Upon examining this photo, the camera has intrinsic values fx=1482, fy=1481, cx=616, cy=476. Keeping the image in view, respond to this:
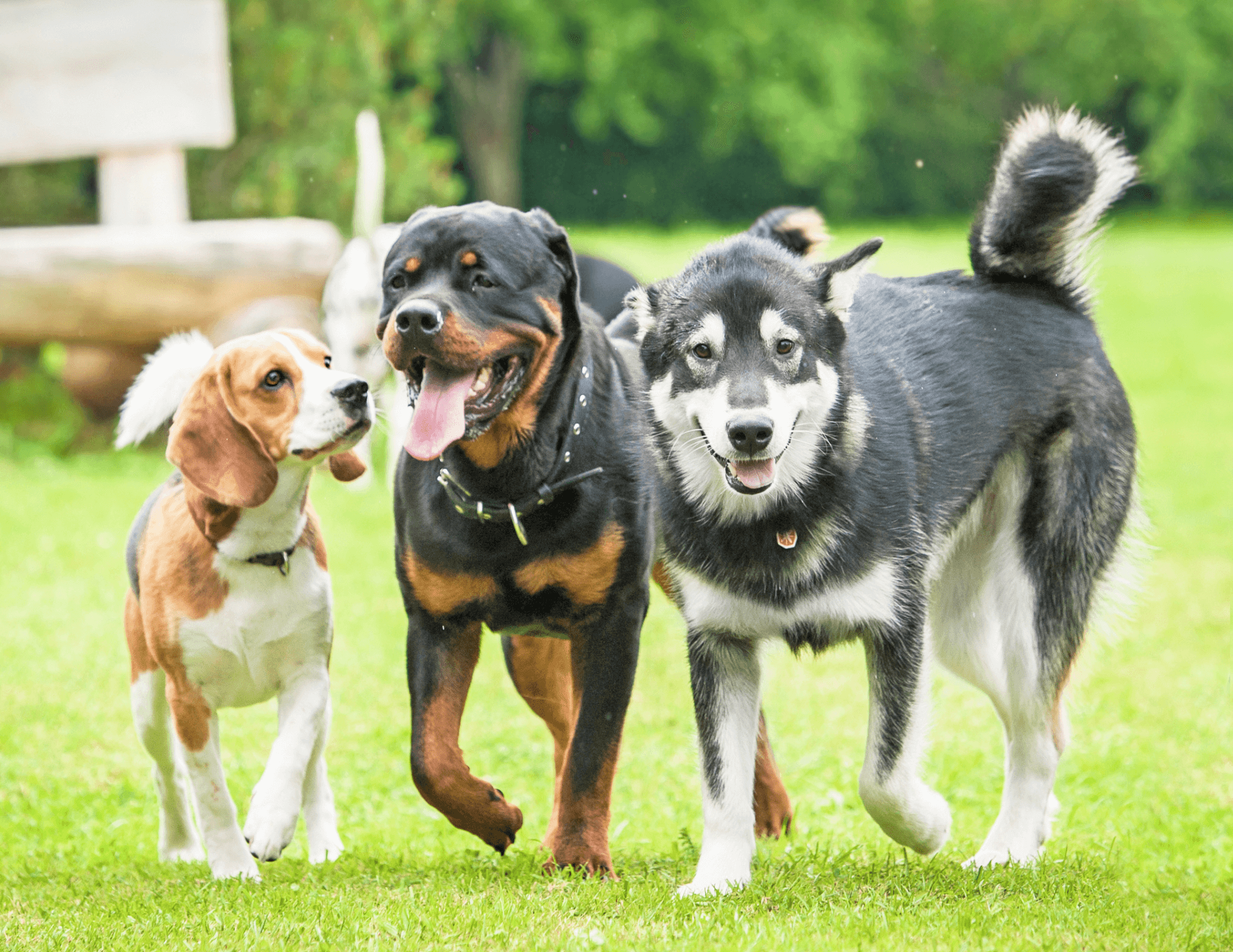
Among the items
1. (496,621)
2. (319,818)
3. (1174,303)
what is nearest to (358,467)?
(496,621)

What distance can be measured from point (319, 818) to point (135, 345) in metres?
8.49

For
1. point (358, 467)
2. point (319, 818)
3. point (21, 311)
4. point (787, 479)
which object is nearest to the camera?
point (787, 479)

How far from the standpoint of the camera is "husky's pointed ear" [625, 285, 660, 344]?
165 inches

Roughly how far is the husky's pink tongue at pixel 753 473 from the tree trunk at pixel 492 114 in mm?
26579

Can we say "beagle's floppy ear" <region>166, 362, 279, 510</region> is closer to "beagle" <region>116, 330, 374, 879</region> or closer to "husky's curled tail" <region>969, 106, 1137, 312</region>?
"beagle" <region>116, 330, 374, 879</region>

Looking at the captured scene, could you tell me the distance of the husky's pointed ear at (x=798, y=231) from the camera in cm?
509

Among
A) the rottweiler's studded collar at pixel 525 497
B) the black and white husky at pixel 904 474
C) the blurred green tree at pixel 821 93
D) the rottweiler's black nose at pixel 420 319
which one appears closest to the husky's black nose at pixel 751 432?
the black and white husky at pixel 904 474

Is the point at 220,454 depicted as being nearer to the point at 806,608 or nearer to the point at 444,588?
the point at 444,588

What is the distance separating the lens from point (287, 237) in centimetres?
1239

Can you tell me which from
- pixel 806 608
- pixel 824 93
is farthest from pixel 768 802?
pixel 824 93

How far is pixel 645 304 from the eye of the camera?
421 cm

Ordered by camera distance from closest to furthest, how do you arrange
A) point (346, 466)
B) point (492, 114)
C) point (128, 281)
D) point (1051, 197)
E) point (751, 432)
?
point (751, 432) < point (346, 466) < point (1051, 197) < point (128, 281) < point (492, 114)

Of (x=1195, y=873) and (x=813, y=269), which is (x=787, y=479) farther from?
(x=1195, y=873)

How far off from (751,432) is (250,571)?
1.55 m
